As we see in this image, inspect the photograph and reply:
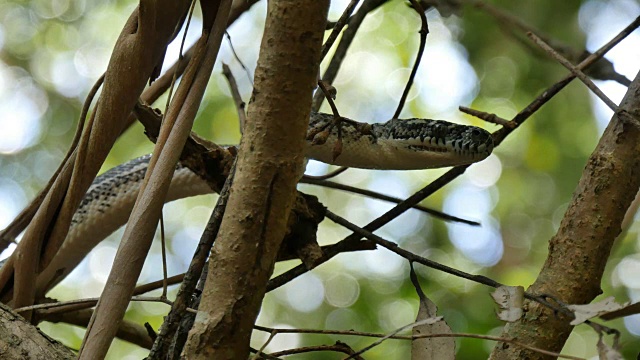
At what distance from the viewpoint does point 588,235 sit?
4.84 feet

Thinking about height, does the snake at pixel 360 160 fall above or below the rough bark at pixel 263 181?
above

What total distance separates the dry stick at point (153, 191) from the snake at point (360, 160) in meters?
1.09

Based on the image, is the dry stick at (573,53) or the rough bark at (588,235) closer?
the rough bark at (588,235)

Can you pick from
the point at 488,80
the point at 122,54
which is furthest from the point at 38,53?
the point at 122,54

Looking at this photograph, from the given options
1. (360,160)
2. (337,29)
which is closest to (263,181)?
(337,29)

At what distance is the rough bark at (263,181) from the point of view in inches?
36.3

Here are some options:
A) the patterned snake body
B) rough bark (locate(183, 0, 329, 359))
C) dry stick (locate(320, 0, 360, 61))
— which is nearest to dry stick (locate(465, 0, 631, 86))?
the patterned snake body

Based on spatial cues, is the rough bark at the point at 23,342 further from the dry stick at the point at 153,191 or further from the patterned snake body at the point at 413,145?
the patterned snake body at the point at 413,145

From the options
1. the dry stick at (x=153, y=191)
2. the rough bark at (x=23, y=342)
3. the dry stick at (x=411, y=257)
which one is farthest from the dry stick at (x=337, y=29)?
the rough bark at (x=23, y=342)

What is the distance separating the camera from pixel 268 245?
3.18 feet

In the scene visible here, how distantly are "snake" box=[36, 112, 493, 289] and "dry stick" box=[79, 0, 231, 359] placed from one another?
1086 millimetres

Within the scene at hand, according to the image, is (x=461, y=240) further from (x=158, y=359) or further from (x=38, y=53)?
(x=158, y=359)

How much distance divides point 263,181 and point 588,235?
0.82m

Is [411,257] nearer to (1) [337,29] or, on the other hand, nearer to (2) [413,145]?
(1) [337,29]
